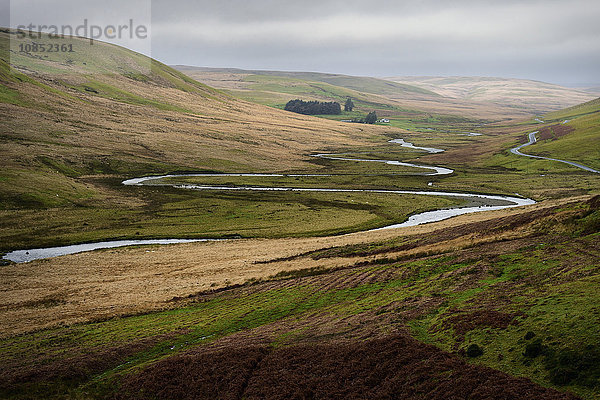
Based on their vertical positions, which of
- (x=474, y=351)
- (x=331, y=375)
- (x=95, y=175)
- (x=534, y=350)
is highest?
(x=534, y=350)

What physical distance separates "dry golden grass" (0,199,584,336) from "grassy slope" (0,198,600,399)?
8.28 ft

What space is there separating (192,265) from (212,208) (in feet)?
142

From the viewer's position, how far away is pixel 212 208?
10300 centimetres

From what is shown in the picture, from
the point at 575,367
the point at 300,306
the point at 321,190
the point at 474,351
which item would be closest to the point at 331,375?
the point at 474,351

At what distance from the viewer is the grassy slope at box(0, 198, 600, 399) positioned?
81.0ft

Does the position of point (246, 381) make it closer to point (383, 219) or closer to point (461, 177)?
point (383, 219)

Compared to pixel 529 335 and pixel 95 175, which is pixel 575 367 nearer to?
pixel 529 335

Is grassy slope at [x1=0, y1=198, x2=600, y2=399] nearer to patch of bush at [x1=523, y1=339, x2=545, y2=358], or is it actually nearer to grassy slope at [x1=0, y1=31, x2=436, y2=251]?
patch of bush at [x1=523, y1=339, x2=545, y2=358]

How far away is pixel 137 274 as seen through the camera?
5738cm

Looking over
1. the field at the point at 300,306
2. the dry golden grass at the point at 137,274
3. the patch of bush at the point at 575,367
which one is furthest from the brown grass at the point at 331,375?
→ the dry golden grass at the point at 137,274

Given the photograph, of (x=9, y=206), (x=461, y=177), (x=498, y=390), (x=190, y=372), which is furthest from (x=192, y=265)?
(x=461, y=177)

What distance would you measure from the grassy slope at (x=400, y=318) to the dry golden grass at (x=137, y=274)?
2522mm

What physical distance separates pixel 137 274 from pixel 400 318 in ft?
122

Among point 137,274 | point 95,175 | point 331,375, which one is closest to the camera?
point 331,375
